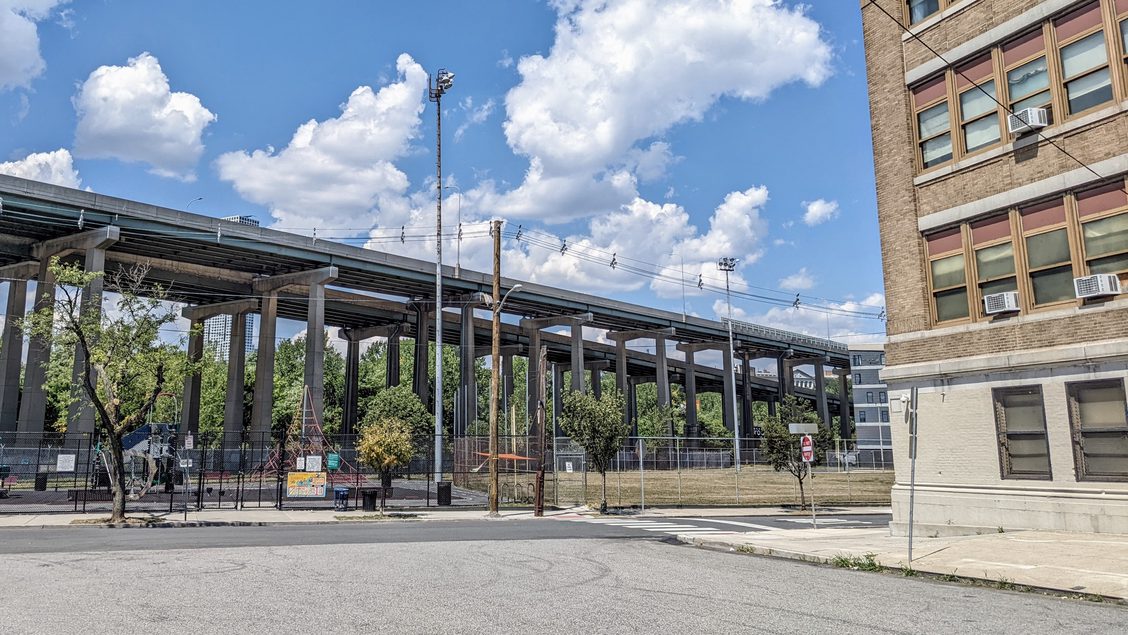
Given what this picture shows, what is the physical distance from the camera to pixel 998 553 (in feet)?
47.0

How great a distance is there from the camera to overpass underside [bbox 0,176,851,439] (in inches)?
2002

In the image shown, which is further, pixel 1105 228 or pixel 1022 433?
pixel 1022 433

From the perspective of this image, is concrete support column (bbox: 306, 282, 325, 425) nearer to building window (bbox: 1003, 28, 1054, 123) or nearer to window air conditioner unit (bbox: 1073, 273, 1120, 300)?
building window (bbox: 1003, 28, 1054, 123)

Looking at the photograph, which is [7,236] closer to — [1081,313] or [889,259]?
[889,259]

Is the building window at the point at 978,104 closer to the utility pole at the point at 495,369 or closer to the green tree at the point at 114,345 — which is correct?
the utility pole at the point at 495,369

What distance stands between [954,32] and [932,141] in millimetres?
2729

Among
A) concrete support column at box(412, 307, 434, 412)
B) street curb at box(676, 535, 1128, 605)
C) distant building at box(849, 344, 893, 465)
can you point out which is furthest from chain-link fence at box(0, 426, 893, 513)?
distant building at box(849, 344, 893, 465)

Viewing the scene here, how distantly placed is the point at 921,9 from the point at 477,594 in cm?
1937

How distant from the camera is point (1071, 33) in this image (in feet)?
56.3

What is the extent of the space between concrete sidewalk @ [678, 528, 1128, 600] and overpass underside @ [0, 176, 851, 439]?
20218 millimetres

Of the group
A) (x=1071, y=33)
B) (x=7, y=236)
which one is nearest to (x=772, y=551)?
(x=1071, y=33)

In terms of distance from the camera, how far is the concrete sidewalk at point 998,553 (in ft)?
38.0

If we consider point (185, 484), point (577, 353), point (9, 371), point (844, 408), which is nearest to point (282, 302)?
point (9, 371)

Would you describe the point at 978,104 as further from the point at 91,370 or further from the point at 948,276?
the point at 91,370
